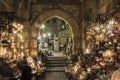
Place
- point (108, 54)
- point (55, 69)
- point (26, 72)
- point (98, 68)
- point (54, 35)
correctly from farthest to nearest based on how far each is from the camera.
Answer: point (54, 35)
point (55, 69)
point (26, 72)
point (98, 68)
point (108, 54)

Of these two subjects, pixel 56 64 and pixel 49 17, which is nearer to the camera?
pixel 49 17

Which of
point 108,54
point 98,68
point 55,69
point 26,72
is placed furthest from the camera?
point 55,69

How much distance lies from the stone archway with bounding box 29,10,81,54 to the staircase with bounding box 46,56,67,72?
64.9 inches

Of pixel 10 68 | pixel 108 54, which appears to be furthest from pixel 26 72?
pixel 108 54

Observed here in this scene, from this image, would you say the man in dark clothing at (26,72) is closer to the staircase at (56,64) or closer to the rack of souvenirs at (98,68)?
the rack of souvenirs at (98,68)

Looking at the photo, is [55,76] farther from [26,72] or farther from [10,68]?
[10,68]

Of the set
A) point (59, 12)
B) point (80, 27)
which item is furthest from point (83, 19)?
point (59, 12)

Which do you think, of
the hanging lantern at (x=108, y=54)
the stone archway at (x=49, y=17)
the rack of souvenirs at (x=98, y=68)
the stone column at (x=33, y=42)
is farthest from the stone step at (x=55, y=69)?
the hanging lantern at (x=108, y=54)

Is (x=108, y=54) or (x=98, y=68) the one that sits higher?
(x=108, y=54)

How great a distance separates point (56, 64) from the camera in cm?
1912

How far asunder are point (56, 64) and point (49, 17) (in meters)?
3.54

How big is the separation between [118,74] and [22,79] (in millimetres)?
6393

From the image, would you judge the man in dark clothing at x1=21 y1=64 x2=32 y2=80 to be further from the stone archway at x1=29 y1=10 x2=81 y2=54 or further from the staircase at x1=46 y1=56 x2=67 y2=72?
the stone archway at x1=29 y1=10 x2=81 y2=54

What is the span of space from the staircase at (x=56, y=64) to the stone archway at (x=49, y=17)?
1647 mm
